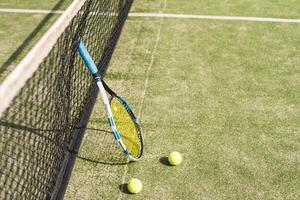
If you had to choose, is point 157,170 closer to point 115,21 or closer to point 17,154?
point 17,154

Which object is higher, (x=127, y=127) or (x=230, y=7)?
(x=127, y=127)

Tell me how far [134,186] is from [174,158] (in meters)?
0.79

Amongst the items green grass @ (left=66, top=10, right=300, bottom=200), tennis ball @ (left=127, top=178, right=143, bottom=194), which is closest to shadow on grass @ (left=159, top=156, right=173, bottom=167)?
green grass @ (left=66, top=10, right=300, bottom=200)

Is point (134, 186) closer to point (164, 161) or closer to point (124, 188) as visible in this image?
point (124, 188)

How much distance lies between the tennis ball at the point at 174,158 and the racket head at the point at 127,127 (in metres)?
0.43

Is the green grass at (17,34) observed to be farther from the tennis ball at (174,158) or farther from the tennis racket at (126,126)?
the tennis ball at (174,158)

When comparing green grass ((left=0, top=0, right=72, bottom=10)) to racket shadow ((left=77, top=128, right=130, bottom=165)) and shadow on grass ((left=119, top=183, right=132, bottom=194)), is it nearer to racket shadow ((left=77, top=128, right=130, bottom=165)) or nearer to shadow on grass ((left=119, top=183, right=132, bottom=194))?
racket shadow ((left=77, top=128, right=130, bottom=165))

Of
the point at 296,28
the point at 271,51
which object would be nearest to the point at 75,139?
the point at 271,51

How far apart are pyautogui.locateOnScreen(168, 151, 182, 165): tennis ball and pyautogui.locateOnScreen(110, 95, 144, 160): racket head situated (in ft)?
1.42

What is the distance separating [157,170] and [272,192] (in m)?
1.65

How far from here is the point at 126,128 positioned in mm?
5996

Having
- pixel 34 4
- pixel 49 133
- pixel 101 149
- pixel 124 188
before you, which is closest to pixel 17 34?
pixel 34 4

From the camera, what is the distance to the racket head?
5.78 m

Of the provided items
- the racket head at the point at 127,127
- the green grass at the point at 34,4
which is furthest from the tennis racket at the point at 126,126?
the green grass at the point at 34,4
